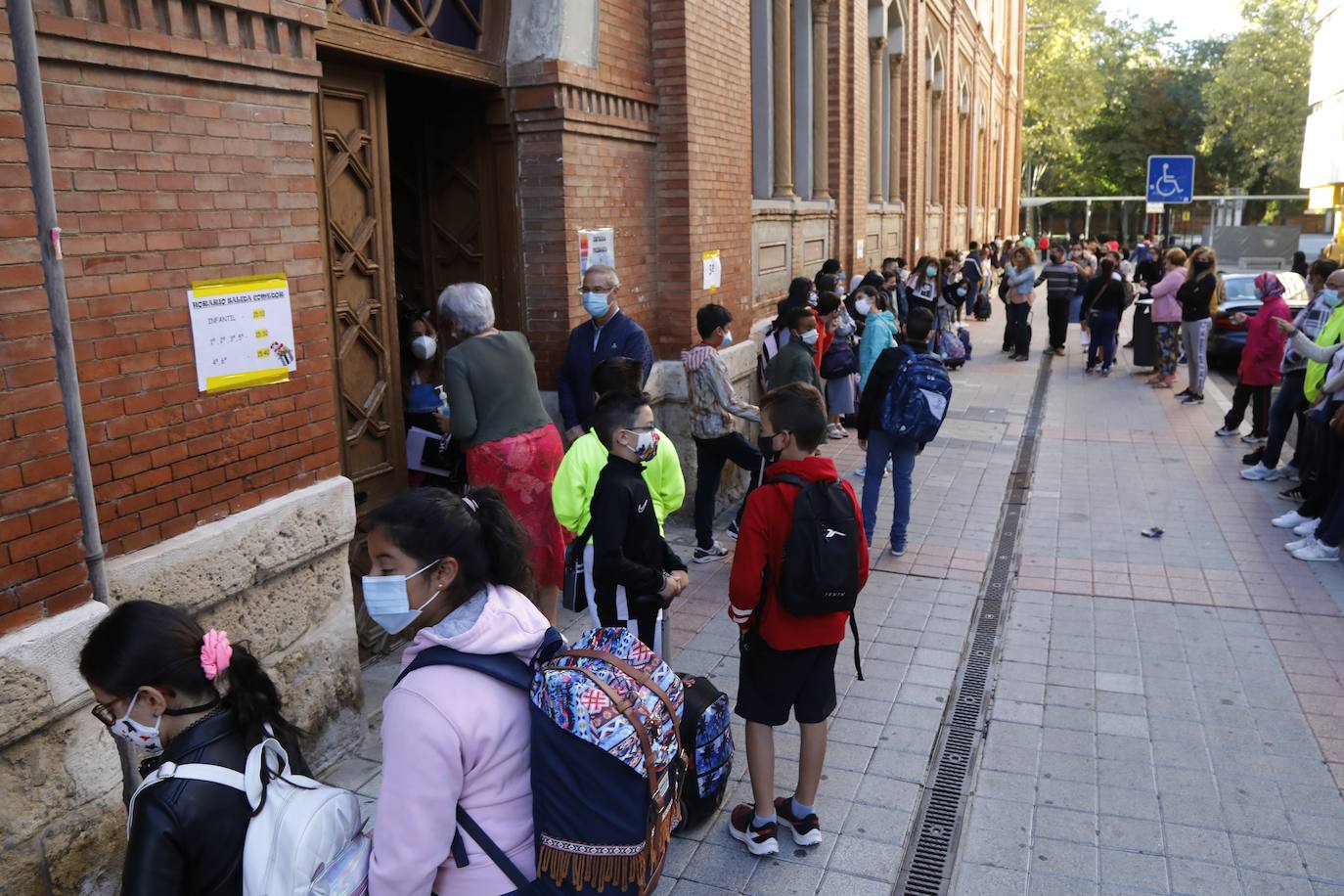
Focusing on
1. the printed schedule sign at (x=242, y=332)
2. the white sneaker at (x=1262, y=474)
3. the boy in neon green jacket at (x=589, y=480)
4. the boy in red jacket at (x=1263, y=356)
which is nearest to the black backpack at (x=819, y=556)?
the boy in neon green jacket at (x=589, y=480)

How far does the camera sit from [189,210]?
410cm

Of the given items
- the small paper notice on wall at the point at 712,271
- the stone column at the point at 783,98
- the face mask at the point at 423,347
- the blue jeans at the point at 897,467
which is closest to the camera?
the face mask at the point at 423,347

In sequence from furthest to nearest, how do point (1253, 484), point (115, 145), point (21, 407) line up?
point (1253, 484), point (115, 145), point (21, 407)

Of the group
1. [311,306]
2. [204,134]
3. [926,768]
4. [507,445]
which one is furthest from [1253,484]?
[204,134]

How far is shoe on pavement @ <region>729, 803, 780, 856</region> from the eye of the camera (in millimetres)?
4234

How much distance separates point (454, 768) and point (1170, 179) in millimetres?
25485

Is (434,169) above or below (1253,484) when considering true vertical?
above

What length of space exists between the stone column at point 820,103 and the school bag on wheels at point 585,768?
476 inches

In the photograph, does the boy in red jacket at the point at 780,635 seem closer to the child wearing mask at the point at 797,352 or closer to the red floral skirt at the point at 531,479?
the red floral skirt at the point at 531,479

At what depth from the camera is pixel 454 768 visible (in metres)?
2.23

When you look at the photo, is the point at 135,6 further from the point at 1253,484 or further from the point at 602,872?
the point at 1253,484

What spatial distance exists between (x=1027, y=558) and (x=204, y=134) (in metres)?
6.25

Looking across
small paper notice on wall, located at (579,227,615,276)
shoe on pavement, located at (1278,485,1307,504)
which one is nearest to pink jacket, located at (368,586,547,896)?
small paper notice on wall, located at (579,227,615,276)

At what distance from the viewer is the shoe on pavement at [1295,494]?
30.7 feet
